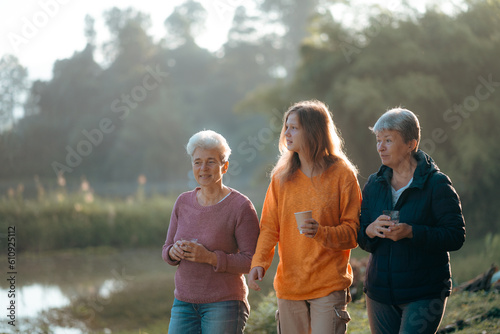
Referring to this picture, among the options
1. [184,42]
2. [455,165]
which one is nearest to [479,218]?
[455,165]

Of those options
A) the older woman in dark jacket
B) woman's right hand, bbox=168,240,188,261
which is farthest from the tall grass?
the older woman in dark jacket

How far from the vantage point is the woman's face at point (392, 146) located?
2.19m

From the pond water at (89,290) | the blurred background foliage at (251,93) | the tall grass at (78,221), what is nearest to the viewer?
the pond water at (89,290)

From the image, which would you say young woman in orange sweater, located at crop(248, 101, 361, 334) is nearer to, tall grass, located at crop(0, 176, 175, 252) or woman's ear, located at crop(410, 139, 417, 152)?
woman's ear, located at crop(410, 139, 417, 152)

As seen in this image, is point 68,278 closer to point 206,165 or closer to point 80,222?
point 80,222

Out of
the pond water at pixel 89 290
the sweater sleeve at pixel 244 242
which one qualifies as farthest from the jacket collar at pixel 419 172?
the pond water at pixel 89 290

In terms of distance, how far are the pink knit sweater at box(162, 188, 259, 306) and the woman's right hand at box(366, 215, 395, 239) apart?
54 cm

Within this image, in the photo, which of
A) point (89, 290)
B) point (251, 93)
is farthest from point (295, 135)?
point (251, 93)

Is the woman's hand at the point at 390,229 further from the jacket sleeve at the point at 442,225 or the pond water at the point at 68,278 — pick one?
the pond water at the point at 68,278

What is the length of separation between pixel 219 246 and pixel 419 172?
92 cm

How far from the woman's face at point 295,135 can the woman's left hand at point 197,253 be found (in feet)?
1.95

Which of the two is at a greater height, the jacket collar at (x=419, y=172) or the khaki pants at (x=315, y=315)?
the jacket collar at (x=419, y=172)

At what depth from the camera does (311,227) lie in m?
2.12

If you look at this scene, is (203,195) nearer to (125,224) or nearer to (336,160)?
(336,160)
